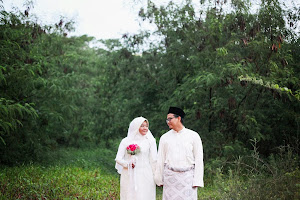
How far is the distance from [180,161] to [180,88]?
680 cm

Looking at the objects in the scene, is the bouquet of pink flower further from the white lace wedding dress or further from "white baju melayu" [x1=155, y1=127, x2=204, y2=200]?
"white baju melayu" [x1=155, y1=127, x2=204, y2=200]

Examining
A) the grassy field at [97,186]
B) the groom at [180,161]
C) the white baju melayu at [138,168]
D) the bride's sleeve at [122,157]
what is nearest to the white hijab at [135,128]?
the white baju melayu at [138,168]

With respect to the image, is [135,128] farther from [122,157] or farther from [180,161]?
[180,161]

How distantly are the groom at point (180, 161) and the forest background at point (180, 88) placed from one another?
3601 millimetres

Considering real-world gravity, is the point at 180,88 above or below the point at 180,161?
above

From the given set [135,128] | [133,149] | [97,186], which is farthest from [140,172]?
[97,186]

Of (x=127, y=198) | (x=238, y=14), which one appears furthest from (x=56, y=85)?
(x=127, y=198)

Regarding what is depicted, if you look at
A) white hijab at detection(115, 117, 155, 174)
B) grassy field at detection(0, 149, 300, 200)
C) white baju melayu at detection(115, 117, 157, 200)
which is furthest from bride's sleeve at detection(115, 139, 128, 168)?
grassy field at detection(0, 149, 300, 200)

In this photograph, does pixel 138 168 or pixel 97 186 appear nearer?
pixel 138 168

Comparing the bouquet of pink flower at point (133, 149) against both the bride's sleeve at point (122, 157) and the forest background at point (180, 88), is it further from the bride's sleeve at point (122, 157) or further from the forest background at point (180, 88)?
the forest background at point (180, 88)

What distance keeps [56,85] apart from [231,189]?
8.08 m

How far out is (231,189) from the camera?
7.55 metres

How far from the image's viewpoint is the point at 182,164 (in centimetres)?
573

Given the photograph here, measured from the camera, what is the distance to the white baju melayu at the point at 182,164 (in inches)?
222
